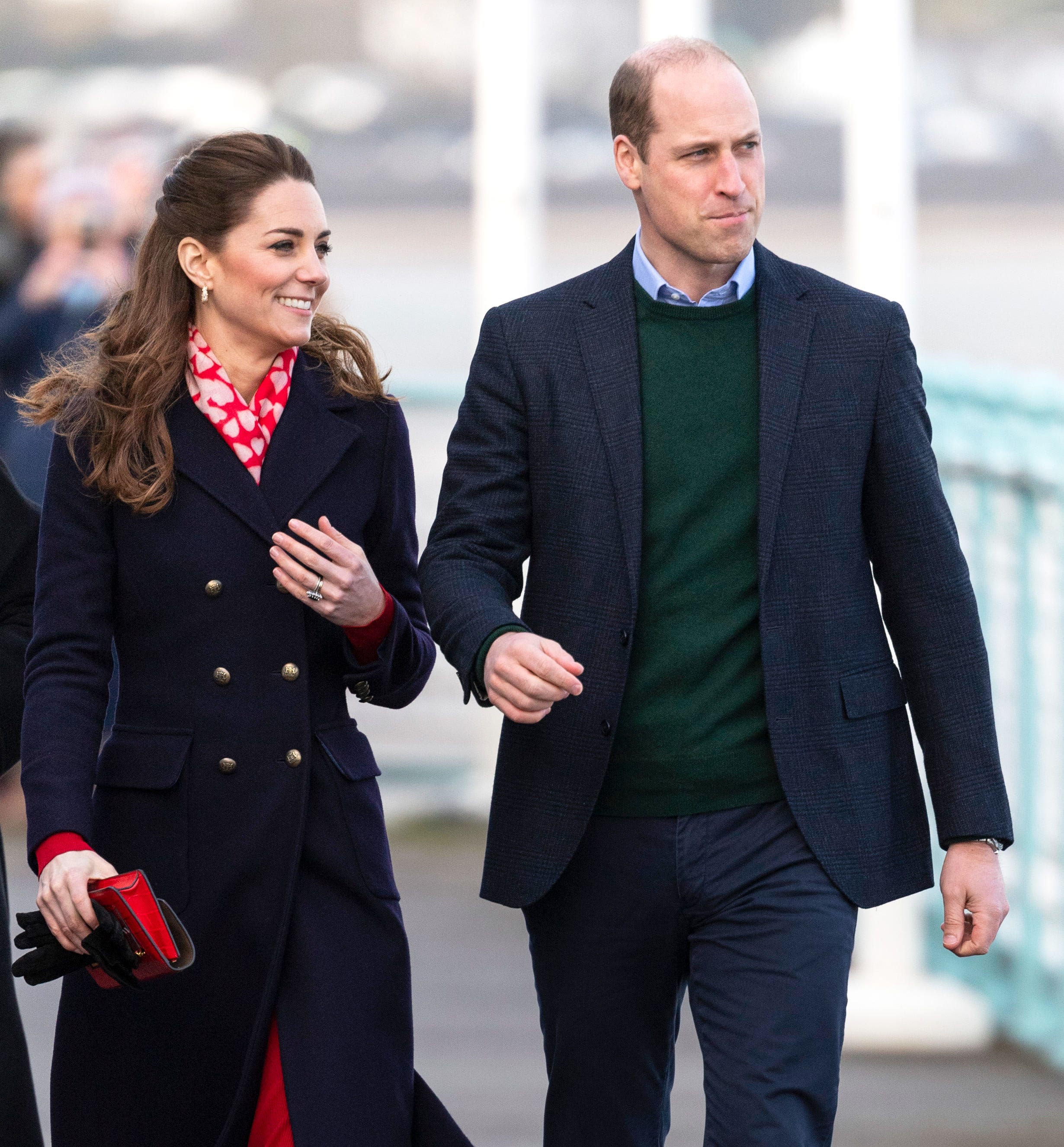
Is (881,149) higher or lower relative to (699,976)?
higher

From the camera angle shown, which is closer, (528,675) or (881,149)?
(528,675)

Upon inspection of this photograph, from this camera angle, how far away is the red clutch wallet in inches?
105

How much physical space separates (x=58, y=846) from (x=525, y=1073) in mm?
2559

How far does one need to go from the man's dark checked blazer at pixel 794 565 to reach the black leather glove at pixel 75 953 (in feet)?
1.82

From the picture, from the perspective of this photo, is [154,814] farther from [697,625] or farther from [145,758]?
[697,625]

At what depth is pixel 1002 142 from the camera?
1176 centimetres

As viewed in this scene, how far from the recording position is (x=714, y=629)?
9.67ft

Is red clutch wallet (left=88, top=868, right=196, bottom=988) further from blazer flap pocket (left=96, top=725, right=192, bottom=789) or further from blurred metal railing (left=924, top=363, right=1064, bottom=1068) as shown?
blurred metal railing (left=924, top=363, right=1064, bottom=1068)

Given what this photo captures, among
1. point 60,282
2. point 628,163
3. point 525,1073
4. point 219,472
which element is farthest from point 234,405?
point 60,282

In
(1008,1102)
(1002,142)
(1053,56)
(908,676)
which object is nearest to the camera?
(908,676)

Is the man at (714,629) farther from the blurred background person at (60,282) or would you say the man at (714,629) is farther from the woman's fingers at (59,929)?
the blurred background person at (60,282)

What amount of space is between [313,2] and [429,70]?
594 mm

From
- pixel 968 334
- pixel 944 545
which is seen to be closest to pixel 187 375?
pixel 944 545

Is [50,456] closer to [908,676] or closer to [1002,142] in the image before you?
[908,676]
